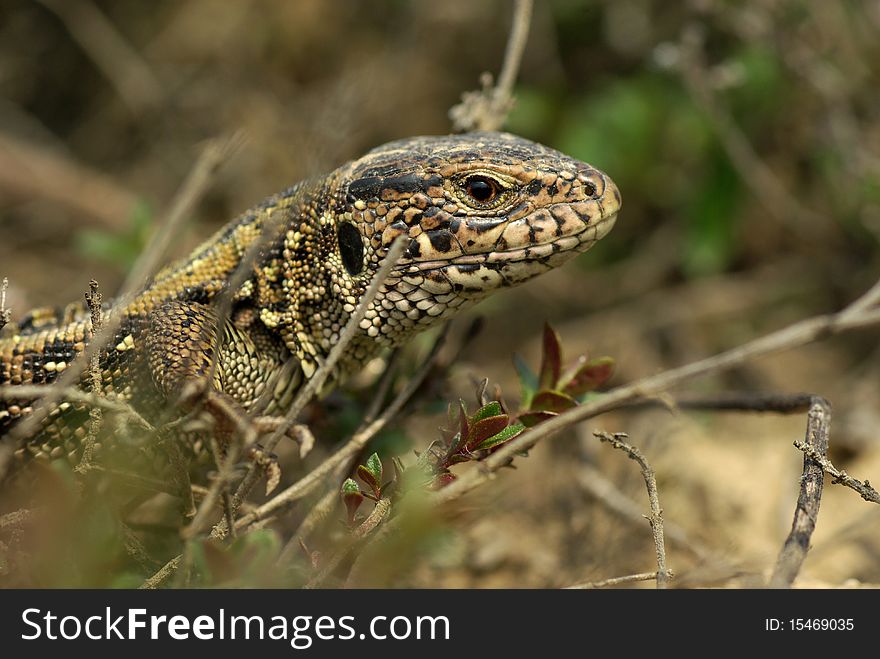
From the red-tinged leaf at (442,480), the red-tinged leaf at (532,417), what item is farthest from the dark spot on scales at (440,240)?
the red-tinged leaf at (442,480)

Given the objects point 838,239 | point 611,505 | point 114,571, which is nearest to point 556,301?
point 838,239

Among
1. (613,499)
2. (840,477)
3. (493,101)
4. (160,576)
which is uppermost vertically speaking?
(493,101)

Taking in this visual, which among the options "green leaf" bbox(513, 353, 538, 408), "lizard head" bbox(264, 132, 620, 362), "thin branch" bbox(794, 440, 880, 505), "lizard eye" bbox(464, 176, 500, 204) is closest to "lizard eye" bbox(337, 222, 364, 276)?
"lizard head" bbox(264, 132, 620, 362)

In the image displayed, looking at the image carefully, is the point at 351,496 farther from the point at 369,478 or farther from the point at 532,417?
the point at 532,417

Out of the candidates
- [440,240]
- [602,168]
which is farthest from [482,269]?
[602,168]

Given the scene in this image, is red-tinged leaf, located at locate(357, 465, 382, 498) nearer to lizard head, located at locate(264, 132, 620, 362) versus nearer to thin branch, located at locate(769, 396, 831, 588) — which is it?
lizard head, located at locate(264, 132, 620, 362)

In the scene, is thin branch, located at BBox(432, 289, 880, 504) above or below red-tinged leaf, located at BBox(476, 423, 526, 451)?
below
